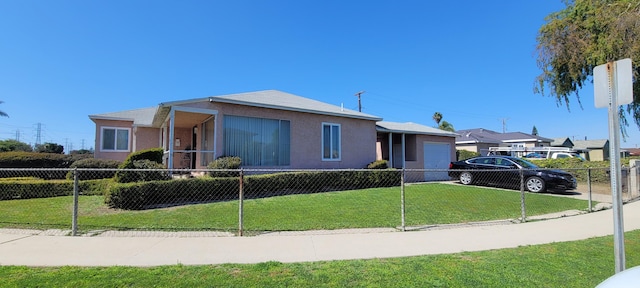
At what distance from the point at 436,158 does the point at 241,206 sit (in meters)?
16.0

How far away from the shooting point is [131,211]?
804 cm

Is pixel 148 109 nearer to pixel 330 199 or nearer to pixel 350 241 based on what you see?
pixel 330 199

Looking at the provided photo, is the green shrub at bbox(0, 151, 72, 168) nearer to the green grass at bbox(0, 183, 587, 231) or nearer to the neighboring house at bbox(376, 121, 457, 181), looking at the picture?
the green grass at bbox(0, 183, 587, 231)

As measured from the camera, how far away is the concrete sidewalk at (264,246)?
14.7ft

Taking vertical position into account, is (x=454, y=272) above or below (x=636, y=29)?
below

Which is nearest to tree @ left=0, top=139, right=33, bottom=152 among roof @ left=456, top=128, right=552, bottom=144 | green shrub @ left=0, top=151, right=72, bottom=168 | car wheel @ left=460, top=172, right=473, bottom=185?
green shrub @ left=0, top=151, right=72, bottom=168

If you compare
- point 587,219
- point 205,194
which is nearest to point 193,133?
point 205,194

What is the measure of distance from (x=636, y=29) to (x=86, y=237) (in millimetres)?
17505

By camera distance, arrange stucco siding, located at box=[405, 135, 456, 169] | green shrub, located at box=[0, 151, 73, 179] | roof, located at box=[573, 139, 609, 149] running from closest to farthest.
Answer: green shrub, located at box=[0, 151, 73, 179] → stucco siding, located at box=[405, 135, 456, 169] → roof, located at box=[573, 139, 609, 149]

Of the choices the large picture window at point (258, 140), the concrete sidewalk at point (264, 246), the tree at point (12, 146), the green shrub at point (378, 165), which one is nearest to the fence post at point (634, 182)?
the concrete sidewalk at point (264, 246)

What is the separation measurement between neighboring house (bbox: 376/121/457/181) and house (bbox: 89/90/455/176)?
0.06 meters

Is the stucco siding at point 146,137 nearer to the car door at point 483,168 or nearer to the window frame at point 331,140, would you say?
the window frame at point 331,140

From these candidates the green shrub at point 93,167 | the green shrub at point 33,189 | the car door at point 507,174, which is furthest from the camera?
the car door at point 507,174

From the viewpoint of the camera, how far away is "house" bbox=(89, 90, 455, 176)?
1234 centimetres
